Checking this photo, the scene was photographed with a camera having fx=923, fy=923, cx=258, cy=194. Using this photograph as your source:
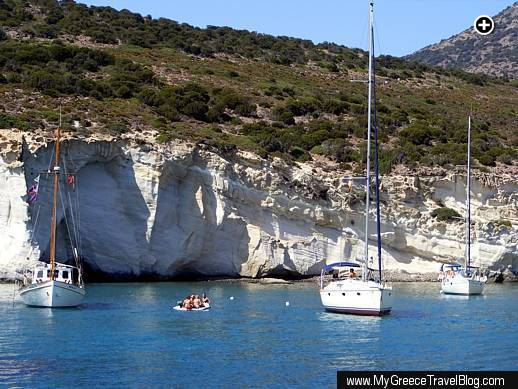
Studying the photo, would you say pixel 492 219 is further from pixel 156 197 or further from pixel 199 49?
pixel 199 49

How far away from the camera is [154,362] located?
958 inches

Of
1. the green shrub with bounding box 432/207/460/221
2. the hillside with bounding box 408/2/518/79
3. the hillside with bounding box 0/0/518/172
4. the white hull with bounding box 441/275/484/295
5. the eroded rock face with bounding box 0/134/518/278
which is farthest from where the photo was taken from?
the hillside with bounding box 408/2/518/79

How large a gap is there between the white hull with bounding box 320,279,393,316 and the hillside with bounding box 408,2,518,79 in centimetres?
11954

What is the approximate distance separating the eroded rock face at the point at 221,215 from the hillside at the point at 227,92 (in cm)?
224

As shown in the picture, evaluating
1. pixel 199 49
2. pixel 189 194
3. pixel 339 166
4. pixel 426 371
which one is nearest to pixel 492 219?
pixel 339 166

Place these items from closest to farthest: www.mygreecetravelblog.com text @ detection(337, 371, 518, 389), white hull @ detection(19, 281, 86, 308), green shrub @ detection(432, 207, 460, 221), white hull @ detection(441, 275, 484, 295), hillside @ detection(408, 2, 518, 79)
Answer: www.mygreecetravelblog.com text @ detection(337, 371, 518, 389)
white hull @ detection(19, 281, 86, 308)
white hull @ detection(441, 275, 484, 295)
green shrub @ detection(432, 207, 460, 221)
hillside @ detection(408, 2, 518, 79)

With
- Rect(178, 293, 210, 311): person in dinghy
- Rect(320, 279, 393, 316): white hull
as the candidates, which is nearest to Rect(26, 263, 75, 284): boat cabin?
Rect(178, 293, 210, 311): person in dinghy

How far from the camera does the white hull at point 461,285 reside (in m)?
44.6

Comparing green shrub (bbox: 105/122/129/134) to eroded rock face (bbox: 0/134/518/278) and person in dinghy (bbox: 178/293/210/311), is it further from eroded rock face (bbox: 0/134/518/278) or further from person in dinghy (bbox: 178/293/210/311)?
person in dinghy (bbox: 178/293/210/311)

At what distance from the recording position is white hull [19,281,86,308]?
34969 millimetres

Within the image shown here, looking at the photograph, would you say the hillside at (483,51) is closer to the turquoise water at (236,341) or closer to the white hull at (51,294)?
the turquoise water at (236,341)

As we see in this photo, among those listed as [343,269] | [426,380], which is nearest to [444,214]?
[343,269]

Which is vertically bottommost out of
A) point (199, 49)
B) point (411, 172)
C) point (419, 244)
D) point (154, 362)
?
point (154, 362)

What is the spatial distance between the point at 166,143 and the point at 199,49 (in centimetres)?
4068
